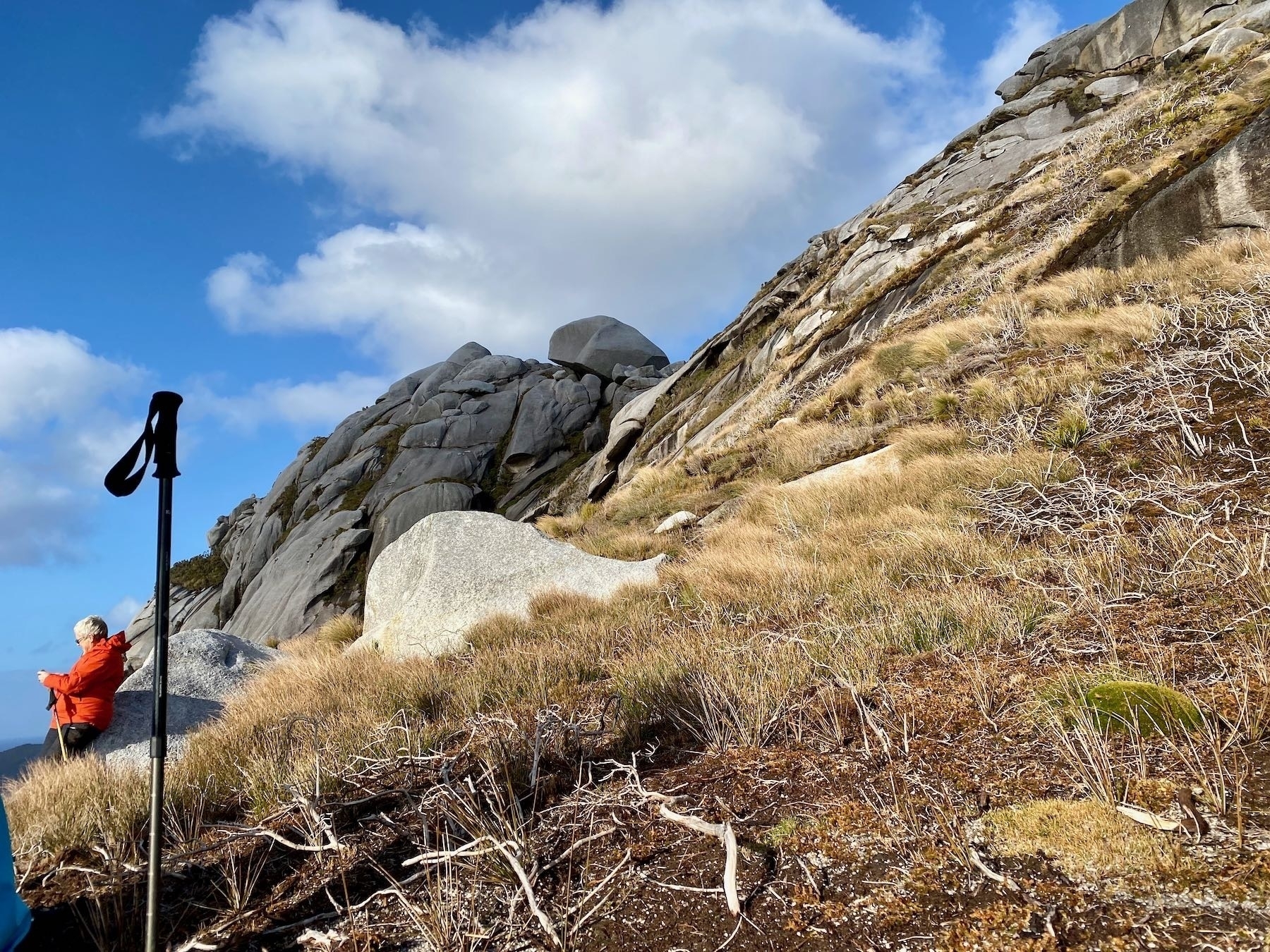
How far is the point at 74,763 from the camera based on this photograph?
4.59 metres

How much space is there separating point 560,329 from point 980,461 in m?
46.9

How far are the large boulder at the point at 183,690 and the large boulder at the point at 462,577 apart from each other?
1702 mm

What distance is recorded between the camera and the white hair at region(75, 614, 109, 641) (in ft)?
20.7

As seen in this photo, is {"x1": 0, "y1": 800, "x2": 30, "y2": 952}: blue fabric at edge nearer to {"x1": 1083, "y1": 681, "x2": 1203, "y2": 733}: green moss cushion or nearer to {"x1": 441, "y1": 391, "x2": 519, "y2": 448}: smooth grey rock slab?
{"x1": 1083, "y1": 681, "x2": 1203, "y2": 733}: green moss cushion

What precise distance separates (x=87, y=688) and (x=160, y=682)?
5.17m

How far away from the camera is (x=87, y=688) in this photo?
247 inches

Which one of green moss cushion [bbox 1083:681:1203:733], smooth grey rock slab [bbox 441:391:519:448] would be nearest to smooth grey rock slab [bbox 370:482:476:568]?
smooth grey rock slab [bbox 441:391:519:448]

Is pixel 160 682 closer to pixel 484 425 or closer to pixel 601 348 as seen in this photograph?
pixel 484 425

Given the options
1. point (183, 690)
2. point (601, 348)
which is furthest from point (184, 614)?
point (183, 690)

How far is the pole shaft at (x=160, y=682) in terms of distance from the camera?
2333 millimetres

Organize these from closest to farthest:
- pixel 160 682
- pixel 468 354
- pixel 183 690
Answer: pixel 160 682 → pixel 183 690 → pixel 468 354

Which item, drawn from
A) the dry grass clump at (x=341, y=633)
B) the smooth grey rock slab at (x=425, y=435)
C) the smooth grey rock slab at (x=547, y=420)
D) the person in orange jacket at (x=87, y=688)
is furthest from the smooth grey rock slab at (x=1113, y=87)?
the smooth grey rock slab at (x=425, y=435)

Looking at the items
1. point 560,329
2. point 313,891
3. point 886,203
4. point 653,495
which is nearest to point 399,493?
point 560,329

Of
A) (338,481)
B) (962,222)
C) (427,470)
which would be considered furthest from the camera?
(338,481)
